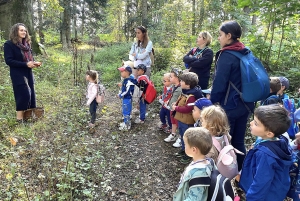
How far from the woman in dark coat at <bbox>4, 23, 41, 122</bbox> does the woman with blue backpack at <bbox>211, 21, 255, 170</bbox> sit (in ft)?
12.9

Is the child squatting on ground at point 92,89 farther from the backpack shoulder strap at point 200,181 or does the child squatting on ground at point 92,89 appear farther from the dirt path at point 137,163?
the backpack shoulder strap at point 200,181

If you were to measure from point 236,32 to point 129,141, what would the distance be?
317cm

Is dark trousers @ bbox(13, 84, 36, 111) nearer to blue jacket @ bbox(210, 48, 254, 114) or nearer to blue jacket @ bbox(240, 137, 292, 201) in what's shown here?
blue jacket @ bbox(210, 48, 254, 114)

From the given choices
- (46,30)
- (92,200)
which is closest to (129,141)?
(92,200)

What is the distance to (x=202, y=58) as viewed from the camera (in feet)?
15.5

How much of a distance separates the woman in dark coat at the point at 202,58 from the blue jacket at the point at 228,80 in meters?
1.27

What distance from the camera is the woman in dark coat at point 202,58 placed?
15.5ft

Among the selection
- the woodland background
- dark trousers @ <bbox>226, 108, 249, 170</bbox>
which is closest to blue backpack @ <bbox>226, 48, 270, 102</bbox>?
dark trousers @ <bbox>226, 108, 249, 170</bbox>

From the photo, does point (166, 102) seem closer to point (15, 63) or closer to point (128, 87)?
point (128, 87)

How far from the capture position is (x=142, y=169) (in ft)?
14.4

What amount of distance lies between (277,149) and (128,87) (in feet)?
12.8

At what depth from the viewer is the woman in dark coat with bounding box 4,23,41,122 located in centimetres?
523

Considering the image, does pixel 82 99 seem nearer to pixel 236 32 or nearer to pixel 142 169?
pixel 142 169

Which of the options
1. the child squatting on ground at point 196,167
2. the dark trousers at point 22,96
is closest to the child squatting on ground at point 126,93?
the dark trousers at point 22,96
